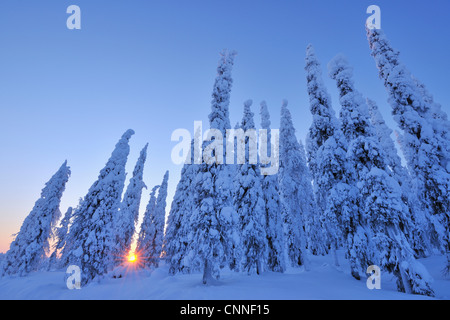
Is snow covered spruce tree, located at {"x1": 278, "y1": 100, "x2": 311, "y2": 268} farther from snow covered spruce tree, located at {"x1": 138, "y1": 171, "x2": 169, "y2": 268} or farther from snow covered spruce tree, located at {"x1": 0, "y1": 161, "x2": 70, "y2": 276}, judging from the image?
snow covered spruce tree, located at {"x1": 0, "y1": 161, "x2": 70, "y2": 276}

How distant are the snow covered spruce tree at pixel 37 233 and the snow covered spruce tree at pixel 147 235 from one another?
11.8 metres

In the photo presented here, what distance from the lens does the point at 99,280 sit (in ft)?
51.1

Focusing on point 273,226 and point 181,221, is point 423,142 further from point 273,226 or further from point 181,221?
point 181,221

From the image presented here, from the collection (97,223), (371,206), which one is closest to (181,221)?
(97,223)

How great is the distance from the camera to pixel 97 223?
1570 cm

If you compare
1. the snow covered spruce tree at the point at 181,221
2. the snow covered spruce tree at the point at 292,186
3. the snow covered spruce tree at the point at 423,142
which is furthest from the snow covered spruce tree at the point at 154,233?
the snow covered spruce tree at the point at 423,142

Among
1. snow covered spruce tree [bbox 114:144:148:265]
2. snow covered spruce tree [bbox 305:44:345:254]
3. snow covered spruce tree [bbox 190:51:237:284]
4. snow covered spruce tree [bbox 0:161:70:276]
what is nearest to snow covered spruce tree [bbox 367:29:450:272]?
snow covered spruce tree [bbox 305:44:345:254]

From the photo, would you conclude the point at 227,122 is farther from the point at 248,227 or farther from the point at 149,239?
the point at 149,239

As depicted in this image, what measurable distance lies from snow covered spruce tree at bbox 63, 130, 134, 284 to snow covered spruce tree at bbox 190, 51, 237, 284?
28.2 ft

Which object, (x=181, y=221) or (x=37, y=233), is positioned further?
(x=37, y=233)

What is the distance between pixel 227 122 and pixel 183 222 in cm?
1240

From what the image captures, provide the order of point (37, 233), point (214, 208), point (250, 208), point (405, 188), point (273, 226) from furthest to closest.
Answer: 1. point (37, 233)
2. point (405, 188)
3. point (273, 226)
4. point (250, 208)
5. point (214, 208)

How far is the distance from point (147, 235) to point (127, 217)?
6.46m

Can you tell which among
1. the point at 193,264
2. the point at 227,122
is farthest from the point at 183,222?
the point at 227,122
